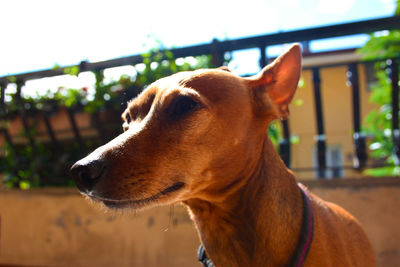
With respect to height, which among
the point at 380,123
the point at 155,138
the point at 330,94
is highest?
the point at 155,138

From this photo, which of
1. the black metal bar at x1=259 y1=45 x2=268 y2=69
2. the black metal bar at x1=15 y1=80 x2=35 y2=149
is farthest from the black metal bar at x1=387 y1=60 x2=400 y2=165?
the black metal bar at x1=15 y1=80 x2=35 y2=149

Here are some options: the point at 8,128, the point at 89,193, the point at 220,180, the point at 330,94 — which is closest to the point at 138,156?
the point at 89,193

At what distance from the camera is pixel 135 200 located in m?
1.23

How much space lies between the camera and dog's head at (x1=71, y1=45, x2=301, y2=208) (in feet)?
3.85

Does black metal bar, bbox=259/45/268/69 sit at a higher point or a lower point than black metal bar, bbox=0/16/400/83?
lower

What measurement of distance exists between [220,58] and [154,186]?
5.54 ft

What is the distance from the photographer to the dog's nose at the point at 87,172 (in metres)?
1.09

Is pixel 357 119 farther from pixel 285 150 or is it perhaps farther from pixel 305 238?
pixel 305 238

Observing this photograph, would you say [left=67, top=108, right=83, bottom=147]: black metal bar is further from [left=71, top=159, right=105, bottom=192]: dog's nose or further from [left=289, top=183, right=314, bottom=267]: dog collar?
[left=289, top=183, right=314, bottom=267]: dog collar

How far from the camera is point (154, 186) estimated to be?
1.24 meters

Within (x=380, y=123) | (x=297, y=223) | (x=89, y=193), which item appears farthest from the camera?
(x=380, y=123)

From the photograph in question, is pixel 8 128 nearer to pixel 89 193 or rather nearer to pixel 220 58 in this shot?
pixel 220 58

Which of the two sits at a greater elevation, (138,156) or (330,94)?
(138,156)

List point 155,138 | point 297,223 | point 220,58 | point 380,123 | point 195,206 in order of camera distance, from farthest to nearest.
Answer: point 380,123
point 220,58
point 195,206
point 297,223
point 155,138
